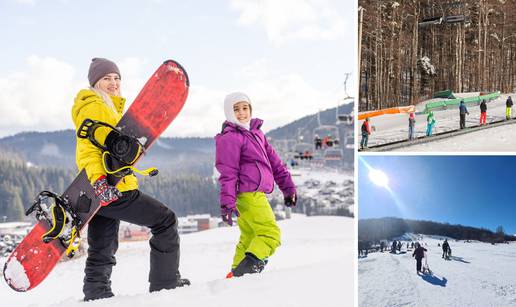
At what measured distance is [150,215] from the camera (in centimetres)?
261

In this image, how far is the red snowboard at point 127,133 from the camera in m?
2.71

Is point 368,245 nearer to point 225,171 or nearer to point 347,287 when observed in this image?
point 347,287

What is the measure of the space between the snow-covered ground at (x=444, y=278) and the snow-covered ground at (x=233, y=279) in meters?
0.15

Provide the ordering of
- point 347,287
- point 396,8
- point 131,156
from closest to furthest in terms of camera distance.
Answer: point 131,156, point 347,287, point 396,8

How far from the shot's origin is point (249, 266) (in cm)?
285

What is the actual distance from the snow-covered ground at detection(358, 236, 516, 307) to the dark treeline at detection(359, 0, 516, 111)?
30.3 inches

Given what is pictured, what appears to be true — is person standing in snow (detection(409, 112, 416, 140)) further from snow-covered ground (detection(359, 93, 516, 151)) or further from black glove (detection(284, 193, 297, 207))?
black glove (detection(284, 193, 297, 207))

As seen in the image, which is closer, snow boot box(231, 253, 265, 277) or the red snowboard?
the red snowboard

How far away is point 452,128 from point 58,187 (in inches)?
1456

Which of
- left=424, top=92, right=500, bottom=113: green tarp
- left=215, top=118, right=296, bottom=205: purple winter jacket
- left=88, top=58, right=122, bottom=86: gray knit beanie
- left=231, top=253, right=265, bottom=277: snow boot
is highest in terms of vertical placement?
left=88, top=58, right=122, bottom=86: gray knit beanie

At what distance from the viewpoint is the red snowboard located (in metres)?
2.71

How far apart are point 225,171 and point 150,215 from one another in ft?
1.45

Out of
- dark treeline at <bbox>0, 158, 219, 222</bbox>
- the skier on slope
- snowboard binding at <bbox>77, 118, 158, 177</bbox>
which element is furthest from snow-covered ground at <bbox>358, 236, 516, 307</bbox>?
dark treeline at <bbox>0, 158, 219, 222</bbox>

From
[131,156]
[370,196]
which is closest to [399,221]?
[370,196]
